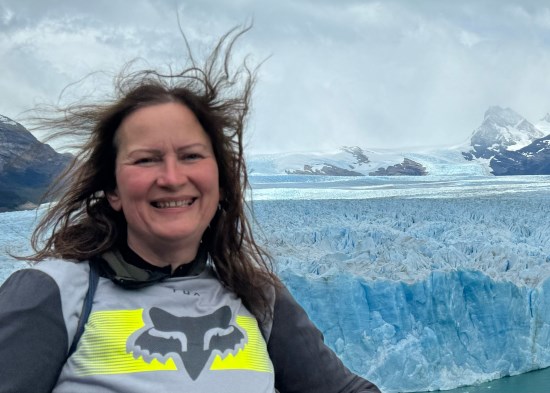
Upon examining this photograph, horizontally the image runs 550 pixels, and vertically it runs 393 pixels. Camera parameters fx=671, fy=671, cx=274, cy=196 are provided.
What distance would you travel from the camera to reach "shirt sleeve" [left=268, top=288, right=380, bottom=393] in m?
0.96

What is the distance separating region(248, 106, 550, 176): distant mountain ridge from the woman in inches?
312

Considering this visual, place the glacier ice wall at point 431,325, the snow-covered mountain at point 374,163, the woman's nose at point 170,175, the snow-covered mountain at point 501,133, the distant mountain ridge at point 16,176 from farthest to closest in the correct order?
the snow-covered mountain at point 501,133
the snow-covered mountain at point 374,163
the distant mountain ridge at point 16,176
the glacier ice wall at point 431,325
the woman's nose at point 170,175

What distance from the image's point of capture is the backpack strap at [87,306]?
80cm

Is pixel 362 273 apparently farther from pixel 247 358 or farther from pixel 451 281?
pixel 247 358

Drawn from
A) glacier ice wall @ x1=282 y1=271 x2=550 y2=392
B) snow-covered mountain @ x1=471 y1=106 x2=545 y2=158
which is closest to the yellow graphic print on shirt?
glacier ice wall @ x1=282 y1=271 x2=550 y2=392

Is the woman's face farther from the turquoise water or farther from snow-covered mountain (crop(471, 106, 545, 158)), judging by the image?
snow-covered mountain (crop(471, 106, 545, 158))

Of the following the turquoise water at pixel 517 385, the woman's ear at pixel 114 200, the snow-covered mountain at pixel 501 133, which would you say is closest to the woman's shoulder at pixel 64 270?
the woman's ear at pixel 114 200

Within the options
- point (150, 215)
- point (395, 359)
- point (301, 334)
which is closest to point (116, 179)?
point (150, 215)

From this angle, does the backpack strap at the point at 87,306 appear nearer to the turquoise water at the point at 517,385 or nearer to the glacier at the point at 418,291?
the glacier at the point at 418,291

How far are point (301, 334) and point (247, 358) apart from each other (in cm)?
12

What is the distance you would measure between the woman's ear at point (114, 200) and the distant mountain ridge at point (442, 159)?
795 cm

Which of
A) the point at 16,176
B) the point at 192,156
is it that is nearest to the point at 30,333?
the point at 192,156

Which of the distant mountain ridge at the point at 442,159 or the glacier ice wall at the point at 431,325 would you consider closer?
the glacier ice wall at the point at 431,325

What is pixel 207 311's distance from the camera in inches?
35.0
